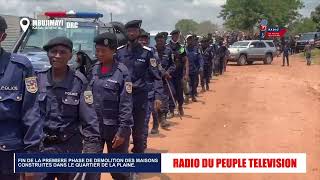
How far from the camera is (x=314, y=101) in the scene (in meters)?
15.0

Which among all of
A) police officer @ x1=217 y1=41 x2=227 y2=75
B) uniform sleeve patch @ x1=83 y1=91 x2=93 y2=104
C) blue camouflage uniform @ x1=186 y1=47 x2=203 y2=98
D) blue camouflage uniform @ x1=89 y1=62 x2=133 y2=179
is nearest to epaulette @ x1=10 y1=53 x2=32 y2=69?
uniform sleeve patch @ x1=83 y1=91 x2=93 y2=104

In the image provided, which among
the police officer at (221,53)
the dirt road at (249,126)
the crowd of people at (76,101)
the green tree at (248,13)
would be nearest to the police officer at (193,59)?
Result: the dirt road at (249,126)

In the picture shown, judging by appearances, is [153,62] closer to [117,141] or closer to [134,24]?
[134,24]

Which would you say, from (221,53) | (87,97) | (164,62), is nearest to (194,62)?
(164,62)

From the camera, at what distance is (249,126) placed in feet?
34.6

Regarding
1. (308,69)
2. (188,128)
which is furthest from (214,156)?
(308,69)

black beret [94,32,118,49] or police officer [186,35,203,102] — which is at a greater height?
black beret [94,32,118,49]

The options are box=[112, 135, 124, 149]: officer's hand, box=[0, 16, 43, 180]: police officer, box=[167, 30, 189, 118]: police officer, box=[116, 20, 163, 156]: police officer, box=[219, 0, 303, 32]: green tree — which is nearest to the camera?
box=[0, 16, 43, 180]: police officer

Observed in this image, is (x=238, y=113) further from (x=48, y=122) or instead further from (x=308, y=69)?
(x=308, y=69)

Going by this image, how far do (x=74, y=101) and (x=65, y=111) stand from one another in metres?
0.11

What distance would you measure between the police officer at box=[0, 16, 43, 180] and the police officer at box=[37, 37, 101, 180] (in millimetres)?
760

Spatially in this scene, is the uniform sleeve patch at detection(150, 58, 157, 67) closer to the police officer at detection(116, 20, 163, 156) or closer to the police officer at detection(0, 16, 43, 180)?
the police officer at detection(116, 20, 163, 156)

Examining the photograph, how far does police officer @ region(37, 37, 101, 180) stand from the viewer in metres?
4.08

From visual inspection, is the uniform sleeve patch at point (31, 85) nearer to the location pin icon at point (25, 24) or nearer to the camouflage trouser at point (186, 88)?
the location pin icon at point (25, 24)
